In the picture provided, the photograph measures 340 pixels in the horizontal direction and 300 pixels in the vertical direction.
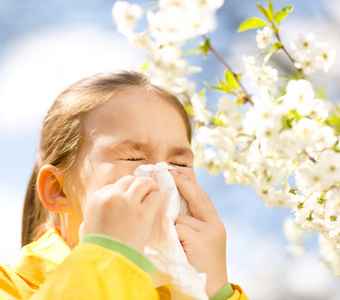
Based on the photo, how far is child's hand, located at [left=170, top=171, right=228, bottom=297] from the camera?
1108 mm

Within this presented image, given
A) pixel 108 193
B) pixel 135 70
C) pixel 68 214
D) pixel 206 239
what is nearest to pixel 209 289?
pixel 206 239

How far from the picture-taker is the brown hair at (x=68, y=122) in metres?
1.44

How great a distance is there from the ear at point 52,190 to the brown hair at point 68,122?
0.10ft

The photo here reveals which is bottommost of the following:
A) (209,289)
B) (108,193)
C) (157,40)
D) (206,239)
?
(209,289)

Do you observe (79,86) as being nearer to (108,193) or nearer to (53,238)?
(53,238)

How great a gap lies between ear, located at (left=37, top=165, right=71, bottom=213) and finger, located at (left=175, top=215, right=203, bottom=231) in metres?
0.39

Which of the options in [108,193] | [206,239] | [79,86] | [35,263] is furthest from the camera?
[79,86]

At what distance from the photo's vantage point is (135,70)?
165cm

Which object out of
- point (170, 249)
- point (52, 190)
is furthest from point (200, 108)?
point (52, 190)

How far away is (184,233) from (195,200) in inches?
4.6

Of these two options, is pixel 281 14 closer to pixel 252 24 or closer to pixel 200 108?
pixel 252 24

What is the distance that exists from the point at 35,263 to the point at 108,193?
0.52m

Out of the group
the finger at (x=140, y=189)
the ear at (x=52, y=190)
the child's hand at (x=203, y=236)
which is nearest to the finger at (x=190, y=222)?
the child's hand at (x=203, y=236)

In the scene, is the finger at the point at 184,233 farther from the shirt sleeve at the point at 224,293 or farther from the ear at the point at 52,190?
the ear at the point at 52,190
